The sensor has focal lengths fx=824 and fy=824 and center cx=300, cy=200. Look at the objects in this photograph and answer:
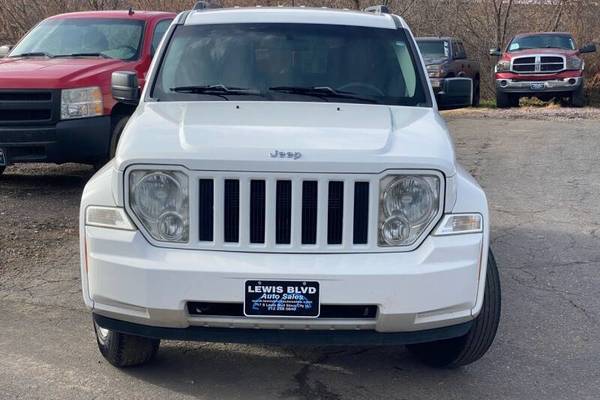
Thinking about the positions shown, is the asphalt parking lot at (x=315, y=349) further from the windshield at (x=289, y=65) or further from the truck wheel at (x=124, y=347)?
the windshield at (x=289, y=65)

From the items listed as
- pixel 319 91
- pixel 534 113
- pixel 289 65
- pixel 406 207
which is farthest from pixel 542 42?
pixel 406 207

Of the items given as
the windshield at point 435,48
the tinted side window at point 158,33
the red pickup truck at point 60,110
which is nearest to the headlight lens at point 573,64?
the windshield at point 435,48

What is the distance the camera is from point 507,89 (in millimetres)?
19156

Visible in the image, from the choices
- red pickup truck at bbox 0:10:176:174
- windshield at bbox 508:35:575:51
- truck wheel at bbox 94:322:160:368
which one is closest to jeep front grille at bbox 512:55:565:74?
windshield at bbox 508:35:575:51

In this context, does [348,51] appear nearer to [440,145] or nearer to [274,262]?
[440,145]

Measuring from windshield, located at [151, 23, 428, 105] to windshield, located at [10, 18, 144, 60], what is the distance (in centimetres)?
404

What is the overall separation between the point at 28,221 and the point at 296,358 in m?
3.95

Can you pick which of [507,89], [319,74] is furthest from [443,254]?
[507,89]

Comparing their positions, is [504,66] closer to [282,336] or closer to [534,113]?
[534,113]

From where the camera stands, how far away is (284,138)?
3975 mm

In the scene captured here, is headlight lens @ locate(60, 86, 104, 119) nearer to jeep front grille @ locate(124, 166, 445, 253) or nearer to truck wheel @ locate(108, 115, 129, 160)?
truck wheel @ locate(108, 115, 129, 160)

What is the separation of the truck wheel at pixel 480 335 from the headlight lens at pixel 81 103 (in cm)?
518

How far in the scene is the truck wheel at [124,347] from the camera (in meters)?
4.27

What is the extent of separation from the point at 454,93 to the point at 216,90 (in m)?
1.81
